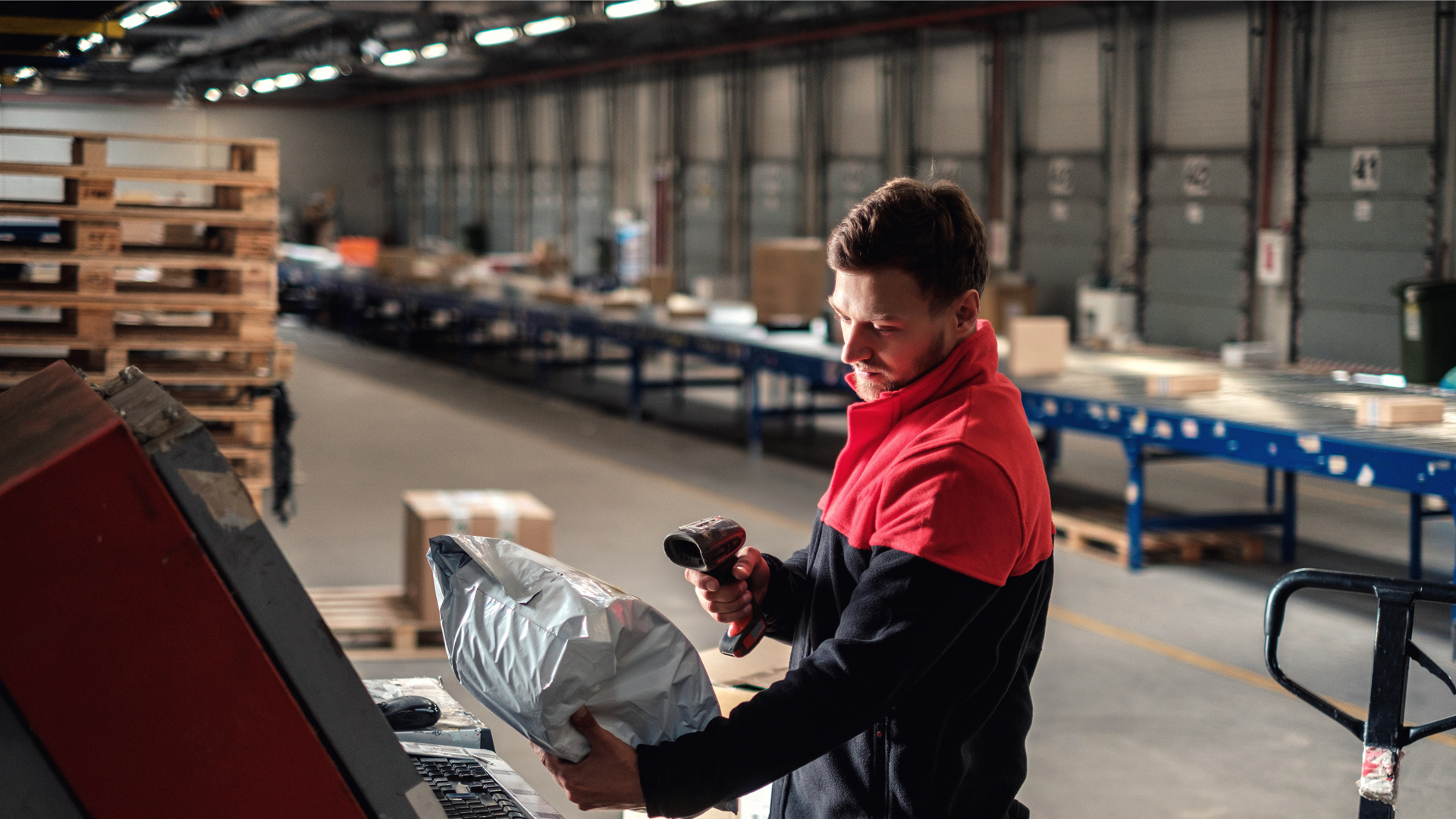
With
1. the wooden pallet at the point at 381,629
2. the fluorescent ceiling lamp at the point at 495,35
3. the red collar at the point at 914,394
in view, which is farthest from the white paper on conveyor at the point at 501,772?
the fluorescent ceiling lamp at the point at 495,35

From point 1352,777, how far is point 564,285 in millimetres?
12113

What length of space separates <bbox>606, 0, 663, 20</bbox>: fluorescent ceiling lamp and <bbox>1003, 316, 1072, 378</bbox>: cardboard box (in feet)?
19.4

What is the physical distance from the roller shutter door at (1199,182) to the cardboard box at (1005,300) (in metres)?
1.53

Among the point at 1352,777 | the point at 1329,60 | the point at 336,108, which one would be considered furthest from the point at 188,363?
the point at 336,108

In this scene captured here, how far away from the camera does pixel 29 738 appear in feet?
4.42

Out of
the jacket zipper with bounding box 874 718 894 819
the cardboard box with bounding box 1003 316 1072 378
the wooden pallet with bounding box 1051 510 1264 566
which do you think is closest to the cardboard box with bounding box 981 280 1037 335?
the cardboard box with bounding box 1003 316 1072 378

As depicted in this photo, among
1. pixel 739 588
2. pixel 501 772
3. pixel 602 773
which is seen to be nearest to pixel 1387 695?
pixel 739 588

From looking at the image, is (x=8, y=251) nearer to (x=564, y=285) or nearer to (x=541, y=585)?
(x=541, y=585)

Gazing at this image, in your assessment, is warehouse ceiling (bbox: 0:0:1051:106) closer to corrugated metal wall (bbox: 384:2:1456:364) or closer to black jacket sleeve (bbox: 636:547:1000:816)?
corrugated metal wall (bbox: 384:2:1456:364)

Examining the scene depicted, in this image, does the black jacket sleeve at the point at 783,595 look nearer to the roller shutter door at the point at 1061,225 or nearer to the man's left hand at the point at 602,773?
the man's left hand at the point at 602,773

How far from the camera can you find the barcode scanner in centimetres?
178

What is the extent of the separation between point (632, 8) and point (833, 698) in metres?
12.3

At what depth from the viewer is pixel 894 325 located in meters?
1.61

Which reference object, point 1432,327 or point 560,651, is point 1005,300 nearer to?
point 1432,327
